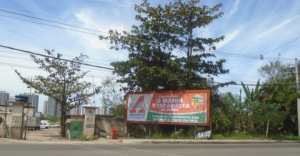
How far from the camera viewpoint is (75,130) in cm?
2292

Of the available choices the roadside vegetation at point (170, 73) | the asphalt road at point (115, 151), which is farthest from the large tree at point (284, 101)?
Result: the asphalt road at point (115, 151)

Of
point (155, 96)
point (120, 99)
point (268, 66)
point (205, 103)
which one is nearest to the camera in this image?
point (205, 103)

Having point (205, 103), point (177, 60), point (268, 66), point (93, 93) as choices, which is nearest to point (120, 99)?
point (93, 93)

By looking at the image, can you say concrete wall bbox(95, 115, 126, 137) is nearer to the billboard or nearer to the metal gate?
the billboard

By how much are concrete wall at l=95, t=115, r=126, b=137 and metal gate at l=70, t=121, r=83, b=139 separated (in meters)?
1.88

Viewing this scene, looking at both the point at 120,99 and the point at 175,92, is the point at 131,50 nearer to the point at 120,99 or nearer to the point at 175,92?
the point at 175,92

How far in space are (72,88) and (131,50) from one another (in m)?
6.23

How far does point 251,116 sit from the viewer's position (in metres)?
25.8

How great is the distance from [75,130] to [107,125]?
10.4ft

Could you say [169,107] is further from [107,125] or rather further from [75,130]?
[75,130]

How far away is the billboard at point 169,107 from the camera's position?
23469mm

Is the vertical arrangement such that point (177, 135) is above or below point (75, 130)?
below

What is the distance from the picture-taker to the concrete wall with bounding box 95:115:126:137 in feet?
81.5

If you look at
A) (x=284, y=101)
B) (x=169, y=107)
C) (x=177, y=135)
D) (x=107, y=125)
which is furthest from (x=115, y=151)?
(x=284, y=101)
